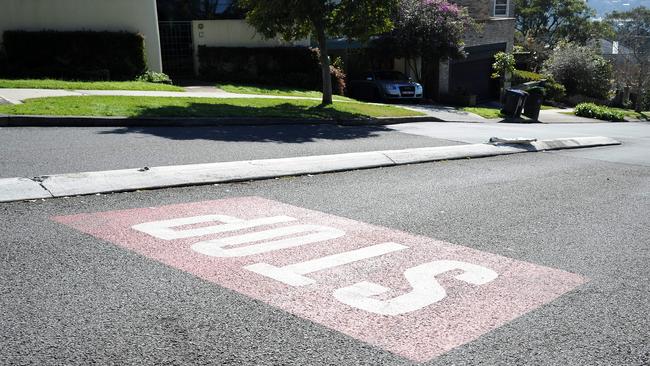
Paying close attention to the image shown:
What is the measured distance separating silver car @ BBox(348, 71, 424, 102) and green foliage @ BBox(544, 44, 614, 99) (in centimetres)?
1817

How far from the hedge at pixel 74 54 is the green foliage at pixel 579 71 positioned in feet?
102

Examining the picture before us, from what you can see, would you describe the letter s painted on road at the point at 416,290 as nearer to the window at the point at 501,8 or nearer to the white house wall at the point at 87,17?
the white house wall at the point at 87,17

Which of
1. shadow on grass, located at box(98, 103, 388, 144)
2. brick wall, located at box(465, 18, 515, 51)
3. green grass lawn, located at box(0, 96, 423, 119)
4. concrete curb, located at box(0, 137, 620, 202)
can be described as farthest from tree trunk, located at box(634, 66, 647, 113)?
concrete curb, located at box(0, 137, 620, 202)

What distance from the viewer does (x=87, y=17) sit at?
2206 cm

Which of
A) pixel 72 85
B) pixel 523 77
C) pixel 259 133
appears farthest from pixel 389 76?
pixel 259 133

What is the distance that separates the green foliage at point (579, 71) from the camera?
4284 centimetres

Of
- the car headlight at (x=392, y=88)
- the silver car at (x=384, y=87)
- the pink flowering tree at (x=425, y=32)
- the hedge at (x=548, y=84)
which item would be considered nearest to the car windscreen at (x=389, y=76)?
the silver car at (x=384, y=87)

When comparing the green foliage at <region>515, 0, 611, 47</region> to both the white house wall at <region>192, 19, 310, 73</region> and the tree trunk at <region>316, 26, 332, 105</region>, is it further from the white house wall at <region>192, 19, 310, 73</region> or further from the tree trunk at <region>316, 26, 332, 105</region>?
the tree trunk at <region>316, 26, 332, 105</region>

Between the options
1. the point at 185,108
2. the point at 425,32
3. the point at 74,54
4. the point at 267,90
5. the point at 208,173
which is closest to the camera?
the point at 208,173

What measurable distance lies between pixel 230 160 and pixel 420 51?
22.5 m

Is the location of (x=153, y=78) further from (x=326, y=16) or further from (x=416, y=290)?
(x=416, y=290)

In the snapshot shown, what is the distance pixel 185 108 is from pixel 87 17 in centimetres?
958

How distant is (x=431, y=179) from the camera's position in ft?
32.8

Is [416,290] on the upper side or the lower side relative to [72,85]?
lower
